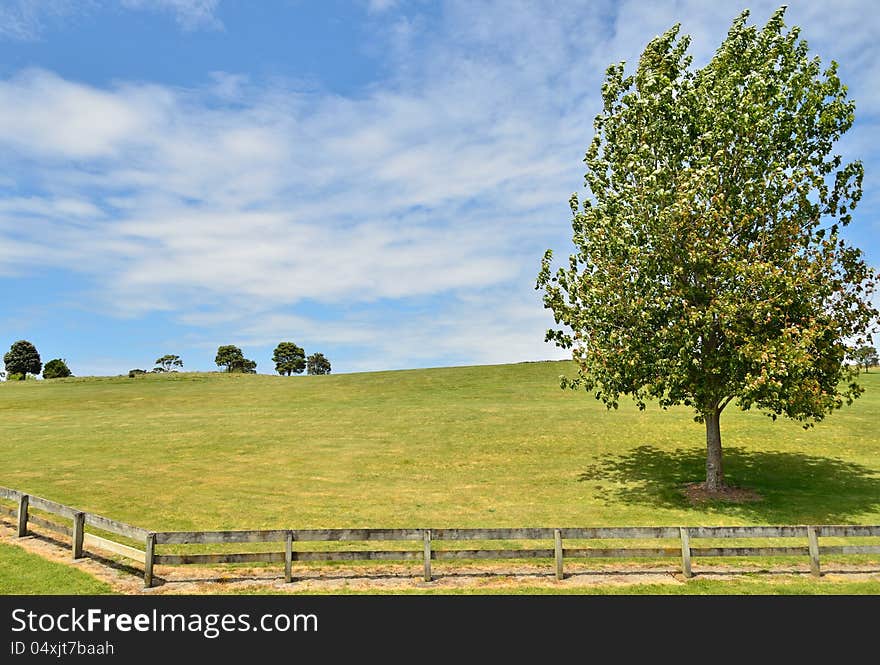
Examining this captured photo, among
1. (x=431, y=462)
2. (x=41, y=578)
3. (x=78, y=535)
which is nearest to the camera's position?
(x=41, y=578)

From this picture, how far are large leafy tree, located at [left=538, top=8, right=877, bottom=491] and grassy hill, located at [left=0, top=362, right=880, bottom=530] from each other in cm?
470

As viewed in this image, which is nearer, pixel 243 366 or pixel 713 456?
pixel 713 456

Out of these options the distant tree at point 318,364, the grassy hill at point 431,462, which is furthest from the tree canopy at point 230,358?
the grassy hill at point 431,462

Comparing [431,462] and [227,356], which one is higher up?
[227,356]

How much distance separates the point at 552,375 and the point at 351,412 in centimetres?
2921

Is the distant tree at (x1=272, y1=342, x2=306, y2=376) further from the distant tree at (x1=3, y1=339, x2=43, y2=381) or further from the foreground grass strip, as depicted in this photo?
the foreground grass strip

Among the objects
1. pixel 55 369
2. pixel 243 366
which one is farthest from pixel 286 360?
pixel 55 369

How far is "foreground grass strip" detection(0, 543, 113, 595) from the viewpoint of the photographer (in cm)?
1409

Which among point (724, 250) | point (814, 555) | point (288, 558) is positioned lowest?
point (814, 555)

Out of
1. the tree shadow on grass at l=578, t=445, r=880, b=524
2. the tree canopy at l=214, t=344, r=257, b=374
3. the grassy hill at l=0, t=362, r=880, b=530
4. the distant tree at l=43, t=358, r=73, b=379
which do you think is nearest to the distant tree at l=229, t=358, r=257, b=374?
the tree canopy at l=214, t=344, r=257, b=374

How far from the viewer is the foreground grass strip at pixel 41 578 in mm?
14086

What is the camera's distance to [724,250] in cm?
2330

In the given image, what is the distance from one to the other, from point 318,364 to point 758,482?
558 feet

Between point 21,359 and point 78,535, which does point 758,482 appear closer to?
point 78,535
